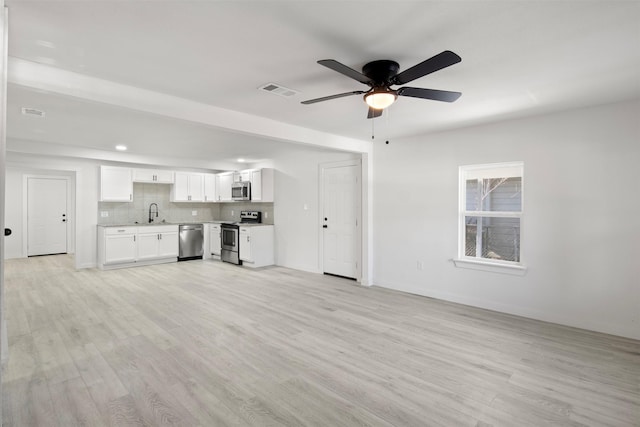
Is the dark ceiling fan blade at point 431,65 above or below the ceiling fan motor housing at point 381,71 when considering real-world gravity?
below

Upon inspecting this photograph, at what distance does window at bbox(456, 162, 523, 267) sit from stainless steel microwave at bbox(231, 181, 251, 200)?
15.2 ft

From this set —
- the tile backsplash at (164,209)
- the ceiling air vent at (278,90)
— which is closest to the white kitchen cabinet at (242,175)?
the tile backsplash at (164,209)

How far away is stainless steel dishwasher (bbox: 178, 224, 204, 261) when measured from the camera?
7566 mm

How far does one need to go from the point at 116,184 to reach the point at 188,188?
1522 millimetres

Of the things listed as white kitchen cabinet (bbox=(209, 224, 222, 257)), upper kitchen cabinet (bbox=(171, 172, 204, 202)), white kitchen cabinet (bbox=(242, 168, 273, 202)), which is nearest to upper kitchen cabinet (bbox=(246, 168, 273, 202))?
white kitchen cabinet (bbox=(242, 168, 273, 202))

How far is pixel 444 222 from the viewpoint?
15.2ft

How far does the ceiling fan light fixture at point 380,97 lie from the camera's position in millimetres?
2457

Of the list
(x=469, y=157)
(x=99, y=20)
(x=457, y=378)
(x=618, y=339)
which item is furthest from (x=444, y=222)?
(x=99, y=20)

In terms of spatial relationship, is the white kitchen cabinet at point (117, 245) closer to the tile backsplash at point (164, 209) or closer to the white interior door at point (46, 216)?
the tile backsplash at point (164, 209)

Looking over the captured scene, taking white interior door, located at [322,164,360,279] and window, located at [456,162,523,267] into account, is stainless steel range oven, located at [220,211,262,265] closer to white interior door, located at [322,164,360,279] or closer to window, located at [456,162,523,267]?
white interior door, located at [322,164,360,279]

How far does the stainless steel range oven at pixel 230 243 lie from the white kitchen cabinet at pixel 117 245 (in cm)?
180

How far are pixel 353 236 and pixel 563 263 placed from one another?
3041 millimetres

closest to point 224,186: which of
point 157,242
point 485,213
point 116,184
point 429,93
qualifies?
point 157,242

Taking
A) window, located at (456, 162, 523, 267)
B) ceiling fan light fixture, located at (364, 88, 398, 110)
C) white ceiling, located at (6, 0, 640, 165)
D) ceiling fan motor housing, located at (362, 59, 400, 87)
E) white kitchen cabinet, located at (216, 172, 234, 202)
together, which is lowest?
window, located at (456, 162, 523, 267)
